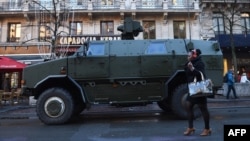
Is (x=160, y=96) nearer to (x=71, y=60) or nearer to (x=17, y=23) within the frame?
(x=71, y=60)

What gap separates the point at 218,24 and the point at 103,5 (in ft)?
33.4

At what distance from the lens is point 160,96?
389 inches

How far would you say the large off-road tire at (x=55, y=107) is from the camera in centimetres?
948

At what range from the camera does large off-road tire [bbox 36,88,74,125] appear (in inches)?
373

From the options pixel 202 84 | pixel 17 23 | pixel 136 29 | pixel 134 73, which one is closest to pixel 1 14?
pixel 17 23

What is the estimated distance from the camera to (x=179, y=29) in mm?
28625

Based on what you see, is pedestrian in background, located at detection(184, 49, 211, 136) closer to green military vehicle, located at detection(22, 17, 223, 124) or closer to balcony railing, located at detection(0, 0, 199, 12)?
green military vehicle, located at detection(22, 17, 223, 124)

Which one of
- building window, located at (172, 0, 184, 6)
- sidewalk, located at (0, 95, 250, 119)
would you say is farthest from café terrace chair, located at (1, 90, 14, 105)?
building window, located at (172, 0, 184, 6)

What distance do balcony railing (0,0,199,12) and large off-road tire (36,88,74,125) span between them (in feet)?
60.7

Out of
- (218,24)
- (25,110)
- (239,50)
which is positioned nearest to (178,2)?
(218,24)

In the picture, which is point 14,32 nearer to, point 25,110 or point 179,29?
point 179,29

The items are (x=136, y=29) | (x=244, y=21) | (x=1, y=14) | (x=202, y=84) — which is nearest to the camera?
(x=202, y=84)

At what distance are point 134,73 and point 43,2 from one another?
2022 cm

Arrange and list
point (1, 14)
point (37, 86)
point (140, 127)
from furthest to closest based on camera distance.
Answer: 1. point (1, 14)
2. point (37, 86)
3. point (140, 127)
